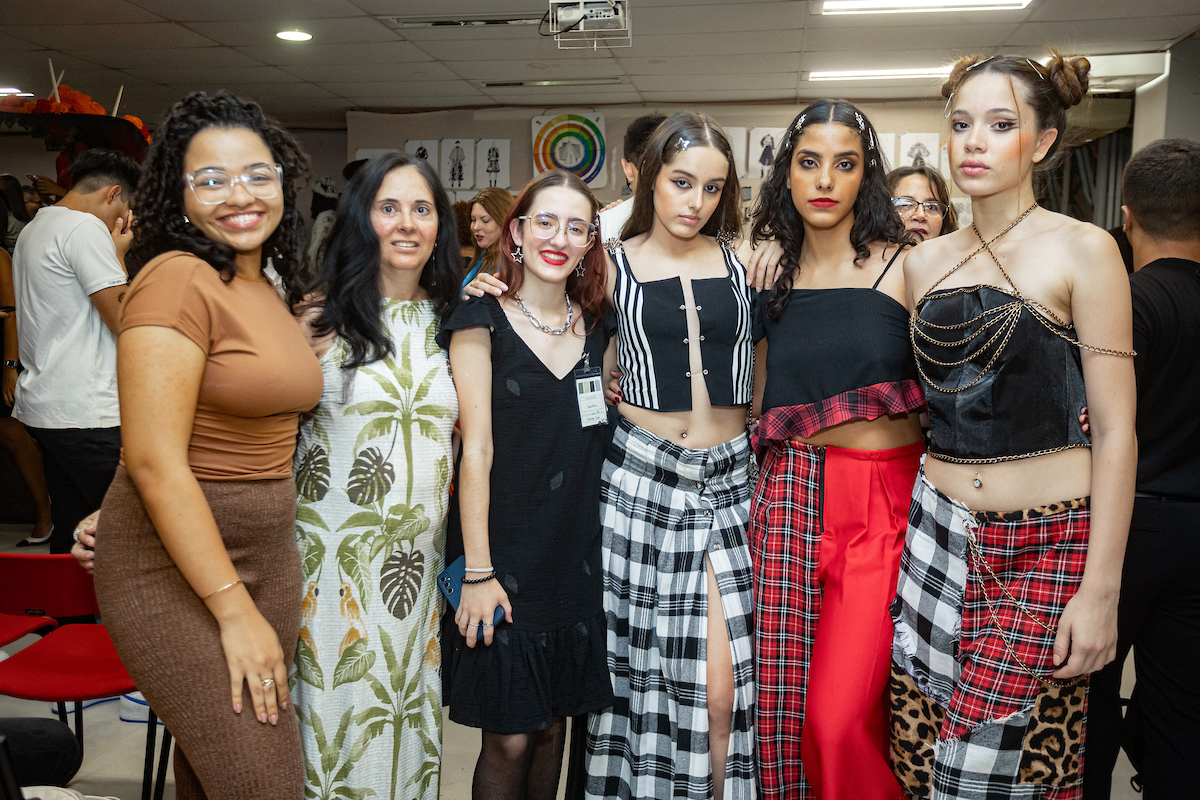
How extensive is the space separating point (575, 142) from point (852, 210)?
6.90 m

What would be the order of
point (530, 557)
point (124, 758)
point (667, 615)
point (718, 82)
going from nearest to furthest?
1. point (530, 557)
2. point (667, 615)
3. point (124, 758)
4. point (718, 82)

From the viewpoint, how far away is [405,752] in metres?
2.05

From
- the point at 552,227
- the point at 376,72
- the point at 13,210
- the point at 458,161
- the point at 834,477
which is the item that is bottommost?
the point at 834,477

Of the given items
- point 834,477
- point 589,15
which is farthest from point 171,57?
point 834,477

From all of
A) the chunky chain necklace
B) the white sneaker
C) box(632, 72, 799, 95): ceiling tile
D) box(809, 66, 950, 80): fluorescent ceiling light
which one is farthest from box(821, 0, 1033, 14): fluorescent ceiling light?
the white sneaker

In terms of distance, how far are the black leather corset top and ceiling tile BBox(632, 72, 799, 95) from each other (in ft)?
20.3

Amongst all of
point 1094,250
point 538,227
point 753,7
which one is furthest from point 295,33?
point 1094,250

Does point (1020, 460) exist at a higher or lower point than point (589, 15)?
lower

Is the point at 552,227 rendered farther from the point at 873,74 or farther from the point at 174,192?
the point at 873,74

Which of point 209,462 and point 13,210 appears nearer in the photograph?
point 209,462

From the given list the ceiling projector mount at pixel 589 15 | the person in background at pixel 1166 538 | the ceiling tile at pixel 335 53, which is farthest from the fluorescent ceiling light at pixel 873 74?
the person in background at pixel 1166 538

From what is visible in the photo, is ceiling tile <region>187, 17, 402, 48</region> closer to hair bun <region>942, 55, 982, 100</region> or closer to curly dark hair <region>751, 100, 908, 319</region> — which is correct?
curly dark hair <region>751, 100, 908, 319</region>

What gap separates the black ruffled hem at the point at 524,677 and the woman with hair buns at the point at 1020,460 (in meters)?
0.79

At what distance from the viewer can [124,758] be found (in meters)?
3.00
